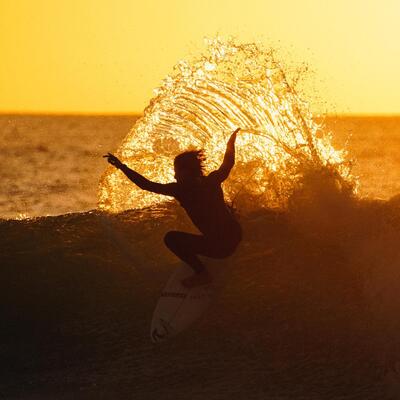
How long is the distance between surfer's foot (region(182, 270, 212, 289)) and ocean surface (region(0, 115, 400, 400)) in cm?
20

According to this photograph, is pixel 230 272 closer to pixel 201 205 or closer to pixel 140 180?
pixel 201 205

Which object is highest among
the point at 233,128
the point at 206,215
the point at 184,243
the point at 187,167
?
the point at 233,128

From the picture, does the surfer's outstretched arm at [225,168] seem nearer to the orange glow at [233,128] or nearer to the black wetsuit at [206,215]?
the black wetsuit at [206,215]

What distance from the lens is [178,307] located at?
8914 mm

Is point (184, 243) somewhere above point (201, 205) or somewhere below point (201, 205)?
below

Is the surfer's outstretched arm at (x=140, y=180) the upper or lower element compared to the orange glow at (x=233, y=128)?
lower

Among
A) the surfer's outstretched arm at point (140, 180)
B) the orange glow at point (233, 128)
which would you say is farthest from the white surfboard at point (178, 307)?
the orange glow at point (233, 128)

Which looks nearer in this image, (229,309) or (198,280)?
(198,280)

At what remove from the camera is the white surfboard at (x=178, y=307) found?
29.2ft

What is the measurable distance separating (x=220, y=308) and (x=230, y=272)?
649 mm

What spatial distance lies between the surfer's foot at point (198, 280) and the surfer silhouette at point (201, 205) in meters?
0.21

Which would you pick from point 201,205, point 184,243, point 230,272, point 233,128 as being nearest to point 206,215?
point 201,205

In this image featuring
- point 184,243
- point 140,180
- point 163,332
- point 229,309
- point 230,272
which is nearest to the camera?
point 140,180

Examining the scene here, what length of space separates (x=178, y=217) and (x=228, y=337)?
8.33 feet
